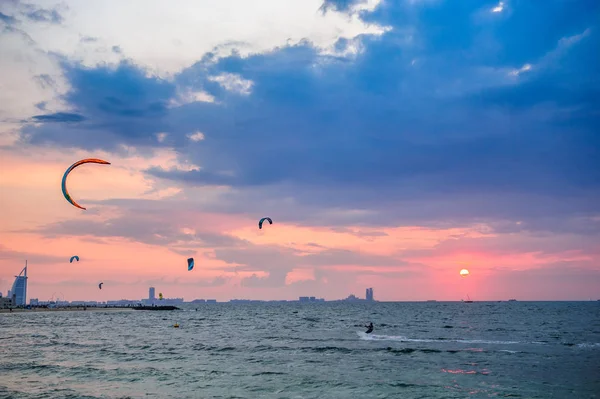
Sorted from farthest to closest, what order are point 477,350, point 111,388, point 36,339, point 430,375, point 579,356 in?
point 36,339
point 477,350
point 579,356
point 430,375
point 111,388

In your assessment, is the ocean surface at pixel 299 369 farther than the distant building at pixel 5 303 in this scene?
No

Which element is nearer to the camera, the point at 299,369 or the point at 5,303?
the point at 299,369

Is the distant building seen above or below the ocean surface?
above

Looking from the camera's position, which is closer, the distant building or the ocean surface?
the ocean surface

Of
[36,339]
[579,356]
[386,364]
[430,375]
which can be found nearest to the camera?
[430,375]

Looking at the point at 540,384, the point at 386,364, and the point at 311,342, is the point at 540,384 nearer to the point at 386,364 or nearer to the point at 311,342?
the point at 386,364

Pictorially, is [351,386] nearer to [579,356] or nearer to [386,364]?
[386,364]

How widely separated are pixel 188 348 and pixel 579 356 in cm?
3692

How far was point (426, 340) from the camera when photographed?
58875mm

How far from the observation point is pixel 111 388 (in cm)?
2911

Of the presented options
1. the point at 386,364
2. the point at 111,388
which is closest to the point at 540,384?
the point at 386,364

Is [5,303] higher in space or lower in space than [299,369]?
higher

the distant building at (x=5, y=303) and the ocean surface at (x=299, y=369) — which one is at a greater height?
the distant building at (x=5, y=303)

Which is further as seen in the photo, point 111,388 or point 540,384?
point 540,384
